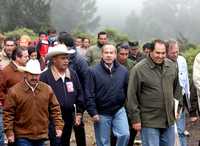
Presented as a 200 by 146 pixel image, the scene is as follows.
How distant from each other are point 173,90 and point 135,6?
5603 inches

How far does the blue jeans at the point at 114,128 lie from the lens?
274 inches

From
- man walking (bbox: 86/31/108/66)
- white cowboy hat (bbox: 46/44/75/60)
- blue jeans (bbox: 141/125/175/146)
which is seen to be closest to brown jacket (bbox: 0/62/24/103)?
white cowboy hat (bbox: 46/44/75/60)

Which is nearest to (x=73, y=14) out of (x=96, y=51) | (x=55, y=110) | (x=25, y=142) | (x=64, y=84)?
(x=96, y=51)

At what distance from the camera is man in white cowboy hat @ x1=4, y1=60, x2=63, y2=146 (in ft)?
18.8

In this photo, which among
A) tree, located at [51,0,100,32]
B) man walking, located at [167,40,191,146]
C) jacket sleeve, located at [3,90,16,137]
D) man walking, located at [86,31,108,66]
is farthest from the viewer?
tree, located at [51,0,100,32]

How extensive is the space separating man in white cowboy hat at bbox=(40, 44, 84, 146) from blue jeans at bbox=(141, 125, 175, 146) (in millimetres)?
1044

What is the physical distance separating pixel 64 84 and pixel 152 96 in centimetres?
127

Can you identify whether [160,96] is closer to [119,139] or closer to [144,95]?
[144,95]

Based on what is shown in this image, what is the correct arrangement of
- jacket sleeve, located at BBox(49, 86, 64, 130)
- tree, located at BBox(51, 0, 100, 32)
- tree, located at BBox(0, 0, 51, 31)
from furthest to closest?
tree, located at BBox(51, 0, 100, 32) < tree, located at BBox(0, 0, 51, 31) < jacket sleeve, located at BBox(49, 86, 64, 130)

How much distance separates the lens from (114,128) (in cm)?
706

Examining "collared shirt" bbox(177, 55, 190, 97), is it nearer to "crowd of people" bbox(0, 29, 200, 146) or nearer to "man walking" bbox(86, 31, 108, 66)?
"crowd of people" bbox(0, 29, 200, 146)

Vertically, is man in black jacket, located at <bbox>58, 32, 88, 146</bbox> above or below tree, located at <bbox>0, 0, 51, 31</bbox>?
below

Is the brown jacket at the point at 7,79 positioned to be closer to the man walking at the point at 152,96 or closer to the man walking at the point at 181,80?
the man walking at the point at 152,96

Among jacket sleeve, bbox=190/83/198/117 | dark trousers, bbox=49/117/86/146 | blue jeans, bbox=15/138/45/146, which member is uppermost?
jacket sleeve, bbox=190/83/198/117
